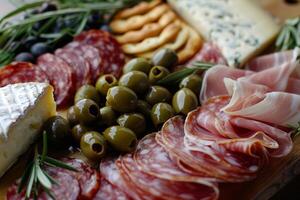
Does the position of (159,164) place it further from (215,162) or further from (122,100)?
(122,100)

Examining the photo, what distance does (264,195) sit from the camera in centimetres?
208

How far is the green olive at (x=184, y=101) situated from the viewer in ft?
7.41

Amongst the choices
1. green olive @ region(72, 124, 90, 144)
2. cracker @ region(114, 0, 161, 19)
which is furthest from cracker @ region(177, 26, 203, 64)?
green olive @ region(72, 124, 90, 144)

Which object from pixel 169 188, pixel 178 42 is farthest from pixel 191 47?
pixel 169 188

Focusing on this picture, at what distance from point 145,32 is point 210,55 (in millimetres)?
370

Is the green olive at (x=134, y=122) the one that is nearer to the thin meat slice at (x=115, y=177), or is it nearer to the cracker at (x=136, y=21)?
the thin meat slice at (x=115, y=177)

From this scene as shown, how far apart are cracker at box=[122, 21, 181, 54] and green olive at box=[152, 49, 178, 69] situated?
0.58 ft

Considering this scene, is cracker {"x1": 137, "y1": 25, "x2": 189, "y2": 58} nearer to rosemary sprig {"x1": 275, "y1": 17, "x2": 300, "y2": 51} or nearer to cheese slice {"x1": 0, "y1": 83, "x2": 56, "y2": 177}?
rosemary sprig {"x1": 275, "y1": 17, "x2": 300, "y2": 51}

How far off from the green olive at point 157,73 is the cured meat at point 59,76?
382 mm

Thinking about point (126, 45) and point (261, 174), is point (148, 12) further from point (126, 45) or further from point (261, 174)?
point (261, 174)

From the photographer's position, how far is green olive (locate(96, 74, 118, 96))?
2.34 m

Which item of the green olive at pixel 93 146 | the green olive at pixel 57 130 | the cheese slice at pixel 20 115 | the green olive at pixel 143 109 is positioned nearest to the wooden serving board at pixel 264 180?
the cheese slice at pixel 20 115

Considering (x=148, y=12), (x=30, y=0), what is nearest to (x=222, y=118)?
(x=148, y=12)

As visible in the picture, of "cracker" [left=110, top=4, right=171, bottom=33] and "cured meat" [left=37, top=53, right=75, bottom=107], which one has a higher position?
"cracker" [left=110, top=4, right=171, bottom=33]
